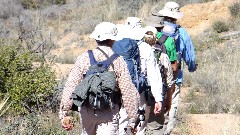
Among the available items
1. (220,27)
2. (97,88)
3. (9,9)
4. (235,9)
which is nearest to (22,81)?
(97,88)

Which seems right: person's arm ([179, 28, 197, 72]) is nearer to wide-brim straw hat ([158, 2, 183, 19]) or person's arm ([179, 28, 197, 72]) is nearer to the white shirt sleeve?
wide-brim straw hat ([158, 2, 183, 19])

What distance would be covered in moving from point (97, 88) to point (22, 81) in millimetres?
3000

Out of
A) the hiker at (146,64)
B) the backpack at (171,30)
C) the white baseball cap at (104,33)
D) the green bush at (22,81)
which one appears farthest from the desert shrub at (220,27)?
the white baseball cap at (104,33)

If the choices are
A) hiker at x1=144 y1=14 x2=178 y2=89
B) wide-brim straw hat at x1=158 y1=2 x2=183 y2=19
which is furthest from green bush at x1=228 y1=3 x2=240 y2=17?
hiker at x1=144 y1=14 x2=178 y2=89

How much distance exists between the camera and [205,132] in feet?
23.0

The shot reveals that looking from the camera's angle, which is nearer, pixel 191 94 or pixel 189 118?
pixel 189 118

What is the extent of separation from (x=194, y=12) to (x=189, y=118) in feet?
35.0

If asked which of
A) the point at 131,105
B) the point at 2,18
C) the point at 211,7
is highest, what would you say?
the point at 131,105

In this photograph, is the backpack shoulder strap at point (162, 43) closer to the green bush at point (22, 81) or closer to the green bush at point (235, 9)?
the green bush at point (22, 81)

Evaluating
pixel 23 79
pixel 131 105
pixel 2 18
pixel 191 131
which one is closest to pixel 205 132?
pixel 191 131

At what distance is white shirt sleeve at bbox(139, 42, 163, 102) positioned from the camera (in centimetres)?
461

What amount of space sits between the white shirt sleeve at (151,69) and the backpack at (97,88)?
2.60ft

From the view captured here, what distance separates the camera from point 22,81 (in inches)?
257

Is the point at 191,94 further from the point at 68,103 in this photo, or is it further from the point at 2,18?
the point at 2,18
